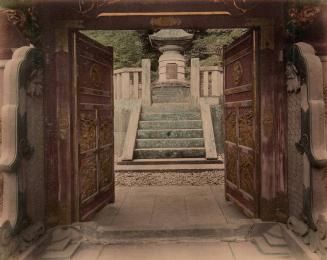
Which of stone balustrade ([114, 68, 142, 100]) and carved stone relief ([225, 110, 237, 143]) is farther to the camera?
stone balustrade ([114, 68, 142, 100])

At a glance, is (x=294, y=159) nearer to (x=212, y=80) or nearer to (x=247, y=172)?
(x=247, y=172)

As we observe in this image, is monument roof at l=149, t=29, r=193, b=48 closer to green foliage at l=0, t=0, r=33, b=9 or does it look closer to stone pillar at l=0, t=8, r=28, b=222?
stone pillar at l=0, t=8, r=28, b=222

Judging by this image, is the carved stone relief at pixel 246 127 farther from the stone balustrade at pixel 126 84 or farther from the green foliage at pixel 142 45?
the green foliage at pixel 142 45

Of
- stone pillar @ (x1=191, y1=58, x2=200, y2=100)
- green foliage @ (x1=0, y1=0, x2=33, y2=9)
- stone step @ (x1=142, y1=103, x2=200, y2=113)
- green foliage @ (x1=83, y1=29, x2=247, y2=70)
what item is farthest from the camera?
green foliage @ (x1=83, y1=29, x2=247, y2=70)

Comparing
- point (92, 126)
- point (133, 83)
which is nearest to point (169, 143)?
point (92, 126)

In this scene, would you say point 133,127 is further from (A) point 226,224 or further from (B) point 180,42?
(B) point 180,42

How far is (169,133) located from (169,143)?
408 mm

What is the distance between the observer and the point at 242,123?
4.09 metres

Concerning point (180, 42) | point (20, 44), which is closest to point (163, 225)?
point (20, 44)

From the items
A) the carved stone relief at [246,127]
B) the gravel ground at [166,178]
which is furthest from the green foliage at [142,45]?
the carved stone relief at [246,127]

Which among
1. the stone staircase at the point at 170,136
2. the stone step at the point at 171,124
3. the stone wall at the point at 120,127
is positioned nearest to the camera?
the stone staircase at the point at 170,136

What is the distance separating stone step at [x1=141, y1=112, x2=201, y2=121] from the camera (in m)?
8.16

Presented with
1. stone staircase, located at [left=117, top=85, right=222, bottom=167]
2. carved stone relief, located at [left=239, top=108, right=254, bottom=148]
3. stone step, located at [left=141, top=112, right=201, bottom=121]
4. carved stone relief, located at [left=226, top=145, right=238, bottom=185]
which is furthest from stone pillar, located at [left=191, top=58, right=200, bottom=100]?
carved stone relief, located at [left=239, top=108, right=254, bottom=148]

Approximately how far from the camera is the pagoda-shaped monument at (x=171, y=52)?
12.1m
